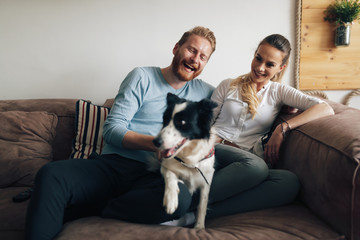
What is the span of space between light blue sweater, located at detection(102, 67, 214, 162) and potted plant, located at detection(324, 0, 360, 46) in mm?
1570

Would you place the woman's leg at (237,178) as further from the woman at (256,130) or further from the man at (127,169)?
the man at (127,169)

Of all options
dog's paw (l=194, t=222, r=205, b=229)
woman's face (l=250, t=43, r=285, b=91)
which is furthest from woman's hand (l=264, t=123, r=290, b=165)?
dog's paw (l=194, t=222, r=205, b=229)

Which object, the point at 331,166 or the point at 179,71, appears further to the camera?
the point at 179,71

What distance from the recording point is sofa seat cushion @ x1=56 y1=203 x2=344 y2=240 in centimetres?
93

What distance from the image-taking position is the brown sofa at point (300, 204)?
0.92 m

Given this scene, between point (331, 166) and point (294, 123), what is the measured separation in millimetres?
404

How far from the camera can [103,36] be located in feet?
7.09

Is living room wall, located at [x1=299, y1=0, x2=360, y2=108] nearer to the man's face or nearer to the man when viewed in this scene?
the man

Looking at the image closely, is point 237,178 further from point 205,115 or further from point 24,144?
point 24,144

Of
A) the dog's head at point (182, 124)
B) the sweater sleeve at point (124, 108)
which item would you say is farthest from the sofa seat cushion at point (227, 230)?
the sweater sleeve at point (124, 108)

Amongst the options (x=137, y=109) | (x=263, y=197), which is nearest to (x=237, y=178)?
(x=263, y=197)

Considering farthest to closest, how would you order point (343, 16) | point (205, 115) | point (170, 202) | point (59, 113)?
point (343, 16)
point (59, 113)
point (205, 115)
point (170, 202)

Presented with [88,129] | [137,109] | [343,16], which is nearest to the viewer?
[137,109]

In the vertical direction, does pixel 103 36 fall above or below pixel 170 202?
above
